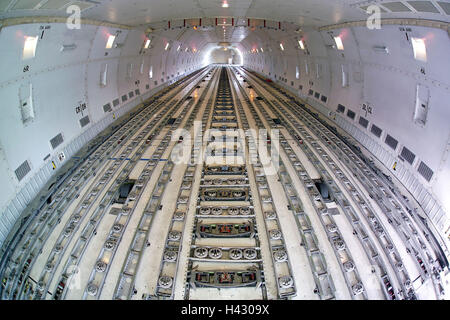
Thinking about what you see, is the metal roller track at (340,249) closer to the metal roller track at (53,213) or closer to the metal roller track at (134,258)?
the metal roller track at (134,258)

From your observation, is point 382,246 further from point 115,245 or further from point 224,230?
point 115,245

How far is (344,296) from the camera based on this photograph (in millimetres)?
4230

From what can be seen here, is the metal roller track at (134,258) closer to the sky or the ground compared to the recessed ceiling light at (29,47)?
closer to the ground

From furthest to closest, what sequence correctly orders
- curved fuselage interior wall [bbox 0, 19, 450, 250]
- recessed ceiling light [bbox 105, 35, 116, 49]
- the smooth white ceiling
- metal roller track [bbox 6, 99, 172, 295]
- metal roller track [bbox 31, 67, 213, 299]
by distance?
recessed ceiling light [bbox 105, 35, 116, 49] → curved fuselage interior wall [bbox 0, 19, 450, 250] → metal roller track [bbox 6, 99, 172, 295] → the smooth white ceiling → metal roller track [bbox 31, 67, 213, 299]

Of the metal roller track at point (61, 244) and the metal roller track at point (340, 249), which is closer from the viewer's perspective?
the metal roller track at point (340, 249)

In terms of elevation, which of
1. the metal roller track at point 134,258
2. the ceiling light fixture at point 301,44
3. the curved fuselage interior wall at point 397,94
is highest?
the ceiling light fixture at point 301,44

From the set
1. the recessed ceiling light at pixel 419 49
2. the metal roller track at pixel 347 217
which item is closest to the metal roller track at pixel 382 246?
the metal roller track at pixel 347 217

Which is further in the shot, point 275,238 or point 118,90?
point 118,90

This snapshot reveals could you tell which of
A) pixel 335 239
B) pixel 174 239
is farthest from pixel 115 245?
pixel 335 239

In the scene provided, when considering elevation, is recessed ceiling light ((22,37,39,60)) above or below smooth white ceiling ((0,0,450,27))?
below

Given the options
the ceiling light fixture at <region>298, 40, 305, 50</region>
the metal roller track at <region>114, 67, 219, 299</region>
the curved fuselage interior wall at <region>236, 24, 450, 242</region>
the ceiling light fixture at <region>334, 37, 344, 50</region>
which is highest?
the ceiling light fixture at <region>298, 40, 305, 50</region>

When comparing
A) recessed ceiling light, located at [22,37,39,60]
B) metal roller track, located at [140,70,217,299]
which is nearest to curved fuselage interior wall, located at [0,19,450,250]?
recessed ceiling light, located at [22,37,39,60]

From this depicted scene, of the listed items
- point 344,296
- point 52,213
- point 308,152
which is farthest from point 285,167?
point 52,213

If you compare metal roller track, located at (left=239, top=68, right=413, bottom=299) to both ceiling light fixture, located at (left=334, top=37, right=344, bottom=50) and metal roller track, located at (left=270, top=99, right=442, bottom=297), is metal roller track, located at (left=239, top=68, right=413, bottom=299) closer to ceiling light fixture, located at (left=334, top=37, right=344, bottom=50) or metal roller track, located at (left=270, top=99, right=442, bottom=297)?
metal roller track, located at (left=270, top=99, right=442, bottom=297)
